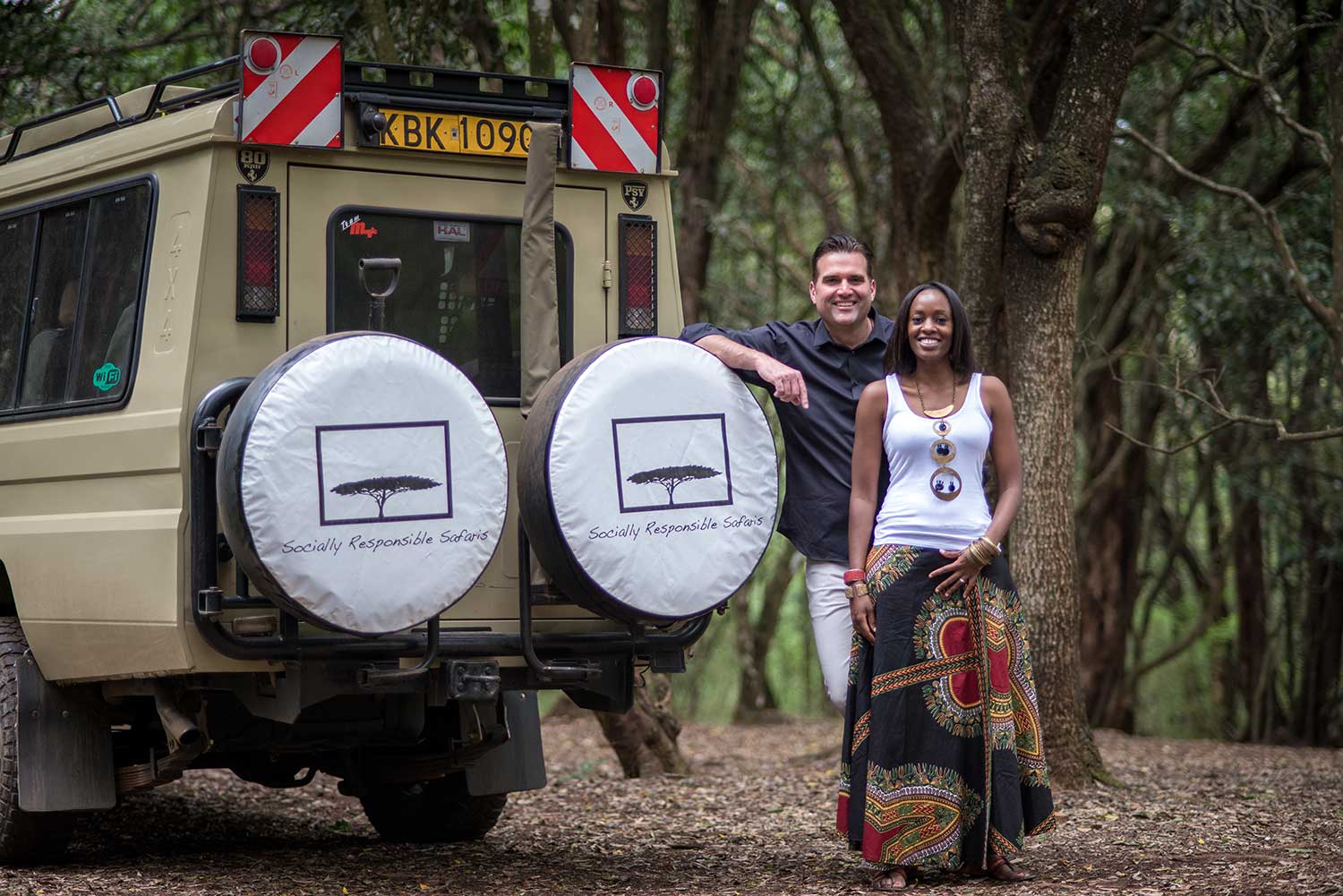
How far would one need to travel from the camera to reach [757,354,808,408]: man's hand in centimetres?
496

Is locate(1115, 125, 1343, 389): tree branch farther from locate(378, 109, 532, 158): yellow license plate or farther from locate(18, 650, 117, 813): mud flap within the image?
locate(18, 650, 117, 813): mud flap

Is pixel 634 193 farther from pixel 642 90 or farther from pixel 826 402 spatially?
pixel 826 402

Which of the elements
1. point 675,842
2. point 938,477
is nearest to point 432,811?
point 675,842

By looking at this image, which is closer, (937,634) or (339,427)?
(339,427)

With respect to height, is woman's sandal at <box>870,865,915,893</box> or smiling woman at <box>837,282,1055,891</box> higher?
smiling woman at <box>837,282,1055,891</box>

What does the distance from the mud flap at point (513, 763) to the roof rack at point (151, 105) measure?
244cm

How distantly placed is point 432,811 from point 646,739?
2229mm

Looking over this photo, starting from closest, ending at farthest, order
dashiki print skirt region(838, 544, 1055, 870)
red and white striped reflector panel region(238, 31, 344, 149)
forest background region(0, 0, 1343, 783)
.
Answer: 1. red and white striped reflector panel region(238, 31, 344, 149)
2. dashiki print skirt region(838, 544, 1055, 870)
3. forest background region(0, 0, 1343, 783)

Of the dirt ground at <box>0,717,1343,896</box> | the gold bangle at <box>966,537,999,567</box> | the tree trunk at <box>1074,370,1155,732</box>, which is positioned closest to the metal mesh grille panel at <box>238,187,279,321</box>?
the dirt ground at <box>0,717,1343,896</box>

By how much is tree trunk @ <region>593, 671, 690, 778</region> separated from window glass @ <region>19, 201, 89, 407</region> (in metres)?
3.75

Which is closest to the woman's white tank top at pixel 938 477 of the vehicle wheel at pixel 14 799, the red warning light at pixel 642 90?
the red warning light at pixel 642 90

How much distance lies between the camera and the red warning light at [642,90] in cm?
538

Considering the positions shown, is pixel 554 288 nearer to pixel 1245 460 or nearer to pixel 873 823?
pixel 873 823

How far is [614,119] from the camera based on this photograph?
5.38 metres
